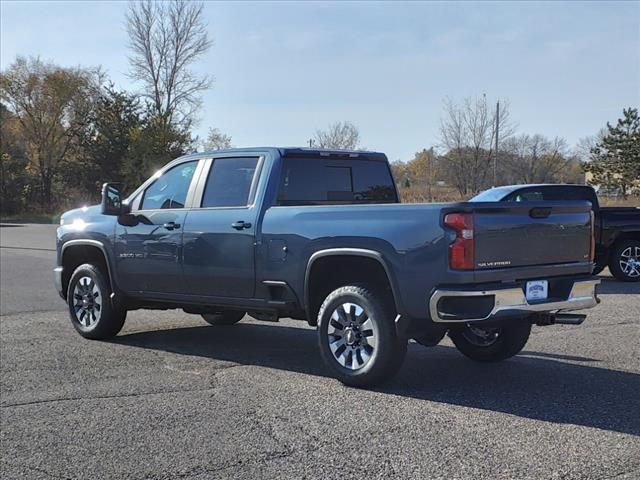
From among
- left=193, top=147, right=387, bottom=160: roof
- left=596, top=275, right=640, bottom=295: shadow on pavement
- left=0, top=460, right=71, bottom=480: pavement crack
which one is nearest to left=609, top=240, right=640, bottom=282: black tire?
left=596, top=275, right=640, bottom=295: shadow on pavement

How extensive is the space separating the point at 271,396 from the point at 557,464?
7.55ft

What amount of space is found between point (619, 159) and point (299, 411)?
44665 mm

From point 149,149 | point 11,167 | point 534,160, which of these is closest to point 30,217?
point 11,167

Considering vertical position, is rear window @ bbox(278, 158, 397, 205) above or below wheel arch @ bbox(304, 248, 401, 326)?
above

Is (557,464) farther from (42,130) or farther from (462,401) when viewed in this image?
(42,130)

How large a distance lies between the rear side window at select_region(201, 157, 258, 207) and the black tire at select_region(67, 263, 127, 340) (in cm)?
178

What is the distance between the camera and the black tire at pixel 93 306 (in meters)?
7.77

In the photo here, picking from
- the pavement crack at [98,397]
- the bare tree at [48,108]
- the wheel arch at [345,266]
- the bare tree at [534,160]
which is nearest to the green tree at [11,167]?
the bare tree at [48,108]

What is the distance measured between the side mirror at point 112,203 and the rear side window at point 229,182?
110 cm

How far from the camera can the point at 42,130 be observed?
178 ft

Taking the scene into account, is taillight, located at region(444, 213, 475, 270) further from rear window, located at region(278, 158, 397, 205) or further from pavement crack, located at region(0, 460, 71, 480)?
pavement crack, located at region(0, 460, 71, 480)

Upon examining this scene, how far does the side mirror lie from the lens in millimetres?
7445

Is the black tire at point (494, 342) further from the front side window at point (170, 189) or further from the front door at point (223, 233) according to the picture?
the front side window at point (170, 189)

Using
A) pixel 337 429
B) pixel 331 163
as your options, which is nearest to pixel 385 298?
pixel 337 429
